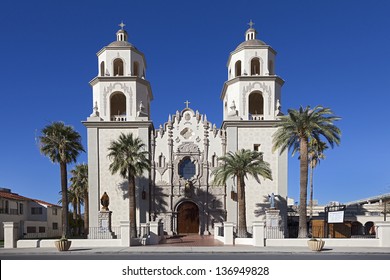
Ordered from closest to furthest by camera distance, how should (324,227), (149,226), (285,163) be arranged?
(149,226)
(324,227)
(285,163)

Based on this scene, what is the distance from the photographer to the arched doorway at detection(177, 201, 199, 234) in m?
37.1

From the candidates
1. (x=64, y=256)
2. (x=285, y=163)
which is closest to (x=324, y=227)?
(x=285, y=163)

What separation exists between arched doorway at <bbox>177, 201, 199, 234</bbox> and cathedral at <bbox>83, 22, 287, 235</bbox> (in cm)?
10

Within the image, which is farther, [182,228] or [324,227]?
[182,228]

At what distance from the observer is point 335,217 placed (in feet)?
97.4

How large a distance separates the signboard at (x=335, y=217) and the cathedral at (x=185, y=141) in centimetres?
524

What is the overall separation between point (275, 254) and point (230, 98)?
19.9 metres

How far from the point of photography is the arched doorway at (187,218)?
37094 millimetres

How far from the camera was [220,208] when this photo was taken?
36.6 m

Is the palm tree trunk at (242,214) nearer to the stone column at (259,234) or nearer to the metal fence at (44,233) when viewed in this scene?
the stone column at (259,234)

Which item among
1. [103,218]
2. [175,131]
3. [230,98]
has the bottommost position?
→ [103,218]

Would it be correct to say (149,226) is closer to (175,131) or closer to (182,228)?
(182,228)

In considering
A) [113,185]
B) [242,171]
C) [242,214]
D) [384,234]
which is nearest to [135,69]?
[113,185]

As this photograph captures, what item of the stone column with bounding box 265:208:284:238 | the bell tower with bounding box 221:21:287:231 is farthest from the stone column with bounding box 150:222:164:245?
the stone column with bounding box 265:208:284:238
